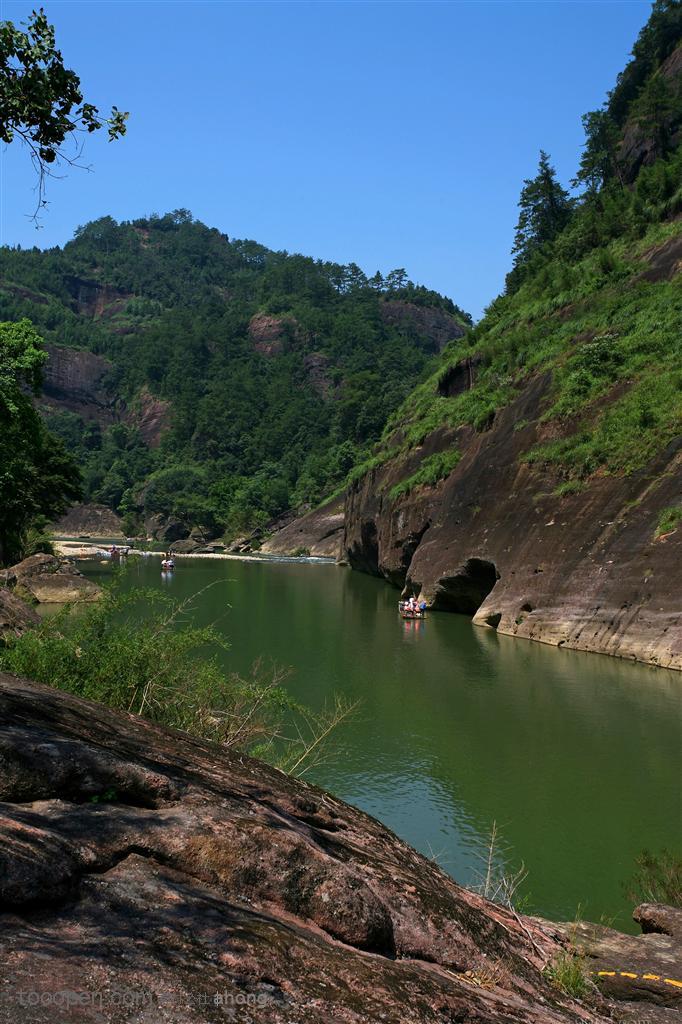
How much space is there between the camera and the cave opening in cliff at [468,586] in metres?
34.5

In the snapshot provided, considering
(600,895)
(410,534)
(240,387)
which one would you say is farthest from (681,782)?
(240,387)

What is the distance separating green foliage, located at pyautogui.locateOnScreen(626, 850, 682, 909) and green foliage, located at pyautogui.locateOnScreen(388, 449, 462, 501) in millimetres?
33285

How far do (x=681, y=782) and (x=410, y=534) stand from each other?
29.7 meters

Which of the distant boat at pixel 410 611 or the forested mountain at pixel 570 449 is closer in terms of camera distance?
the forested mountain at pixel 570 449

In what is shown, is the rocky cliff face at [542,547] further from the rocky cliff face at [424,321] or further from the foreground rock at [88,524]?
the rocky cliff face at [424,321]

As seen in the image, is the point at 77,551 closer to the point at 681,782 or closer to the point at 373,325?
the point at 681,782

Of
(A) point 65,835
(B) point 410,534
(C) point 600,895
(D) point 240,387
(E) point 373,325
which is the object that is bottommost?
(C) point 600,895

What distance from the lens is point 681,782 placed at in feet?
48.1

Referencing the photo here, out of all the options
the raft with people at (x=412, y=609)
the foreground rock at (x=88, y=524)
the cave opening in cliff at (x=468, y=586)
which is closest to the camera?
the cave opening in cliff at (x=468, y=586)

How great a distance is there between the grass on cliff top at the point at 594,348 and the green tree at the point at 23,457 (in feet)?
63.5

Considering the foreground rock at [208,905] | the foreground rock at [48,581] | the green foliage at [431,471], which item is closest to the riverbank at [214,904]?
the foreground rock at [208,905]

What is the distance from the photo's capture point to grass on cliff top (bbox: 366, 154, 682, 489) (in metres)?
29.5

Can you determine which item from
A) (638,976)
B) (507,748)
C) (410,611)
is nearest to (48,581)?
(410,611)

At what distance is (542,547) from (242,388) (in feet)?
430
